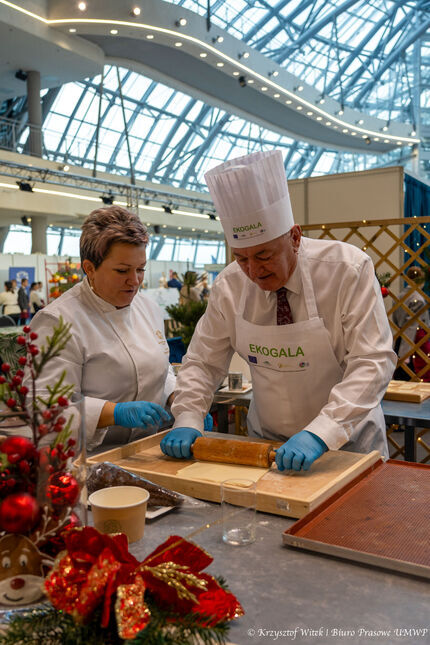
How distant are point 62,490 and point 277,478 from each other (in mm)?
640

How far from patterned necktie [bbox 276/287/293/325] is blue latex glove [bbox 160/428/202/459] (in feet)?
1.42

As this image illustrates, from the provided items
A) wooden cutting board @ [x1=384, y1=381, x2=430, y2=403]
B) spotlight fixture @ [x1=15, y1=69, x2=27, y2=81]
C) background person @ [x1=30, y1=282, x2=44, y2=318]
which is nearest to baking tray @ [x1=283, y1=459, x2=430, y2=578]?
wooden cutting board @ [x1=384, y1=381, x2=430, y2=403]

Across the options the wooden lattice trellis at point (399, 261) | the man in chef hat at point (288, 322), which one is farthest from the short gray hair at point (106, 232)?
the wooden lattice trellis at point (399, 261)

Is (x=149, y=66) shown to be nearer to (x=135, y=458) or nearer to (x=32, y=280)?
(x=32, y=280)

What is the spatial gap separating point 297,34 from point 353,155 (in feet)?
21.0

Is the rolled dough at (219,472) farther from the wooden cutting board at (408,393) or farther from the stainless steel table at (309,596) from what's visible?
the wooden cutting board at (408,393)

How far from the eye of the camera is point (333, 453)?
147 cm

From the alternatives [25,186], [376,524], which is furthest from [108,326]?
[25,186]

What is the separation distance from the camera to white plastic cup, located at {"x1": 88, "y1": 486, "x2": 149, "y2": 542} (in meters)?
0.99

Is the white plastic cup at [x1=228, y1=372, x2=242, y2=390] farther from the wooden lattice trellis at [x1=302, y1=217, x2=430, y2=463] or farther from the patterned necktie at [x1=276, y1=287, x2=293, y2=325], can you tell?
the patterned necktie at [x1=276, y1=287, x2=293, y2=325]

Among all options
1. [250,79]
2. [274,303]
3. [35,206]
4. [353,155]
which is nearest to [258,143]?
[353,155]

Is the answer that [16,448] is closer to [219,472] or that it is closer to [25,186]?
[219,472]

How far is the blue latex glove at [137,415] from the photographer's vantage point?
161cm

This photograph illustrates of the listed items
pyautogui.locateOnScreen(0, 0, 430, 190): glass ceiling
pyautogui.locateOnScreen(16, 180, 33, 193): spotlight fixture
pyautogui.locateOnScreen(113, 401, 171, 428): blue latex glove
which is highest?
pyautogui.locateOnScreen(0, 0, 430, 190): glass ceiling
